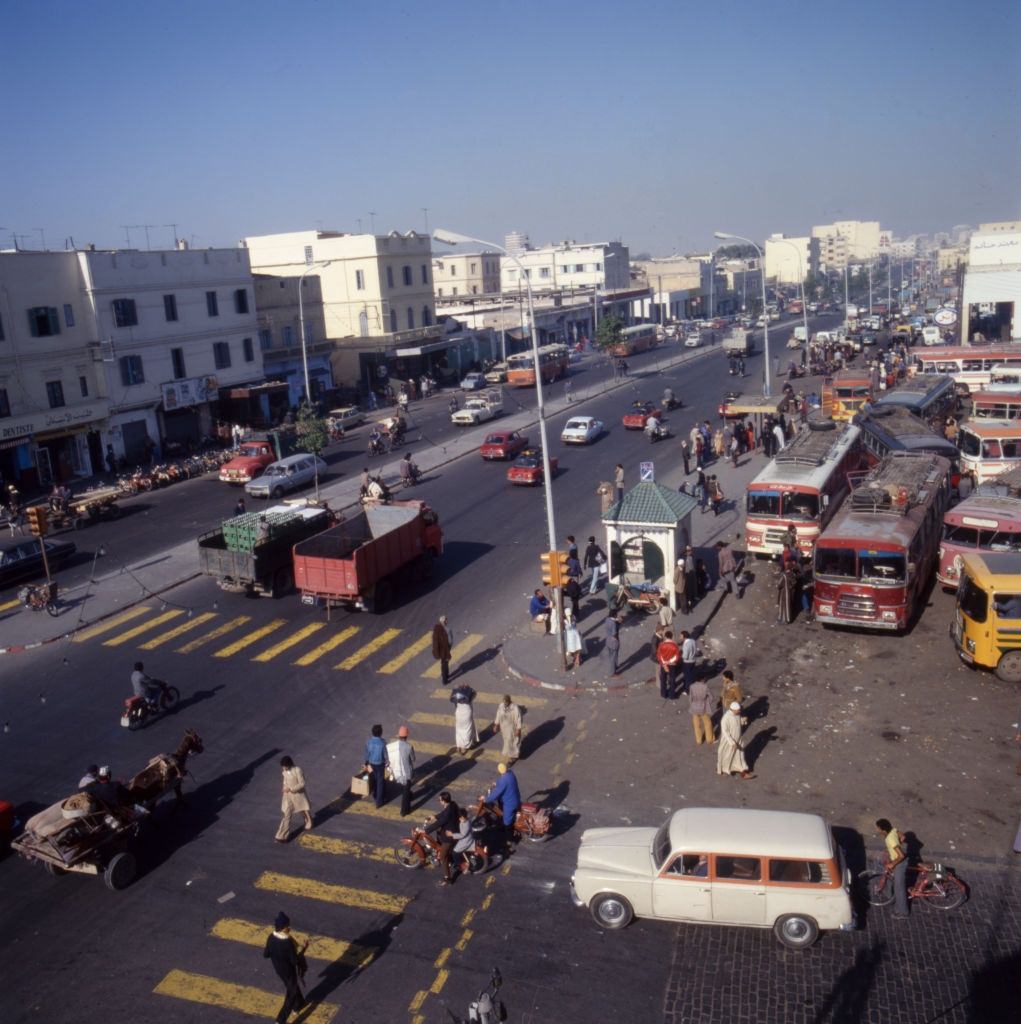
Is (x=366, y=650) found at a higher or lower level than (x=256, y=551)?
lower

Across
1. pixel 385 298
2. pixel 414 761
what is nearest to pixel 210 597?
pixel 414 761

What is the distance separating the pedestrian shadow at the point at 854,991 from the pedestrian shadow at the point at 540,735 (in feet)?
21.8

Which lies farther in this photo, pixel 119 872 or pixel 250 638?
pixel 250 638

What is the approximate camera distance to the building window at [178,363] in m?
48.0

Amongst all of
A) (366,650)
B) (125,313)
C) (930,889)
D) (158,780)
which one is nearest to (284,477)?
(125,313)

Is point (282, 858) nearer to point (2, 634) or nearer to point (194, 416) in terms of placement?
point (2, 634)

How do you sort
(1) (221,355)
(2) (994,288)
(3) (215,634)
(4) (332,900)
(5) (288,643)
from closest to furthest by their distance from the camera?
(4) (332,900) < (5) (288,643) < (3) (215,634) < (1) (221,355) < (2) (994,288)

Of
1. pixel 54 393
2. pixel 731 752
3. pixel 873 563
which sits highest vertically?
pixel 54 393

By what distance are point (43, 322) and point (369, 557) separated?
26986 mm

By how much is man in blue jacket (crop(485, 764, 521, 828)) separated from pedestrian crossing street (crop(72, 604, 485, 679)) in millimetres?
6541

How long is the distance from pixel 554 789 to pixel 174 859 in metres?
5.76

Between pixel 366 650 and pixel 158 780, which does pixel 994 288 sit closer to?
pixel 366 650

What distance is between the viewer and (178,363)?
48344 mm

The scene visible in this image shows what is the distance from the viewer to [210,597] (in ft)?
84.2
